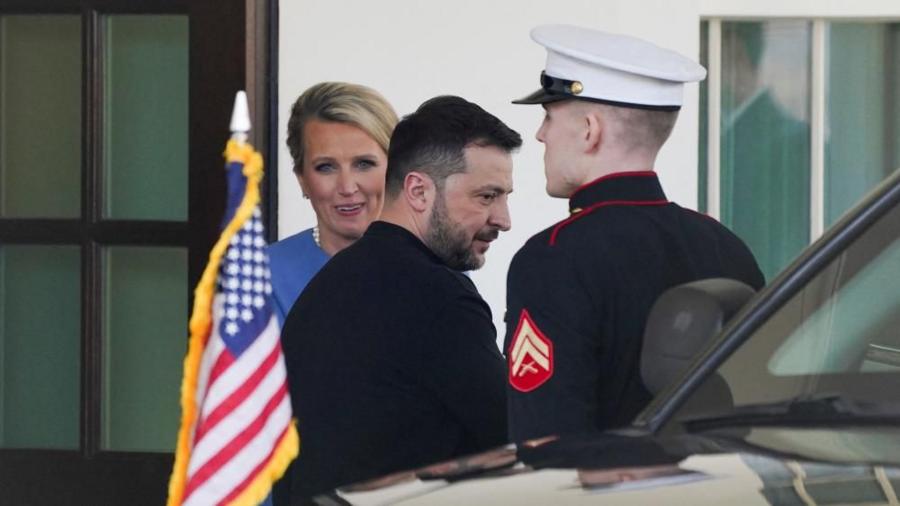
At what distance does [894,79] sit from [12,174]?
298cm

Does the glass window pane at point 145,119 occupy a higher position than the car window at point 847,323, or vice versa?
the glass window pane at point 145,119

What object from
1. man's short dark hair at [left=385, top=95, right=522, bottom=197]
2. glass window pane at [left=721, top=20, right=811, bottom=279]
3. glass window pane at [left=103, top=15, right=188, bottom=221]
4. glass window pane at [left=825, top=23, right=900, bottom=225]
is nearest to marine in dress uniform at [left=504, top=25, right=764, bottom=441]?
man's short dark hair at [left=385, top=95, right=522, bottom=197]

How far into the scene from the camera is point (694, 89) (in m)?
6.43

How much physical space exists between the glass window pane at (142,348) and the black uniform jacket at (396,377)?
2.55 meters

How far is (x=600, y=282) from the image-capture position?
11.4 ft

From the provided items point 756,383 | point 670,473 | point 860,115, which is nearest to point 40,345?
point 860,115

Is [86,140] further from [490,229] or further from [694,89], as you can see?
[490,229]

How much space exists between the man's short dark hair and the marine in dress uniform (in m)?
0.53

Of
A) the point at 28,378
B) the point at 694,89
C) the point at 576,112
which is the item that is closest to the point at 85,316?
the point at 28,378

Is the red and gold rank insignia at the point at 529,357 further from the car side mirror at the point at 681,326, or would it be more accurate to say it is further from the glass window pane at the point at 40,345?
the glass window pane at the point at 40,345

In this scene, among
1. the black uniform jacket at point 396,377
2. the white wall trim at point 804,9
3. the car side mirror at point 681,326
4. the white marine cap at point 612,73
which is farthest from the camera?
the white wall trim at point 804,9

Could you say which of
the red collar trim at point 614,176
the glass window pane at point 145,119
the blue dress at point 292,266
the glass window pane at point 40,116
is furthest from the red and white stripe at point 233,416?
the glass window pane at point 40,116

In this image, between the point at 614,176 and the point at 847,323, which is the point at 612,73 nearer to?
the point at 614,176

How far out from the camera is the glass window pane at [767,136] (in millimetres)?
6738
